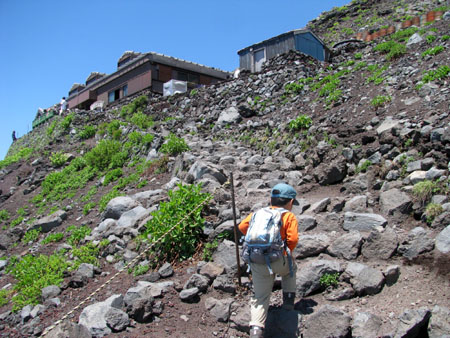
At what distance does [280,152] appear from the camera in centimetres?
1120

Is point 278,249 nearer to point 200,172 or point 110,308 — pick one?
point 110,308

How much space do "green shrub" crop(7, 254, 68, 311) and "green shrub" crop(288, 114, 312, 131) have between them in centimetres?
760

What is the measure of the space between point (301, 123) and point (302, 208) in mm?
5094

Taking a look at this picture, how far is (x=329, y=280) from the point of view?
16.3 ft

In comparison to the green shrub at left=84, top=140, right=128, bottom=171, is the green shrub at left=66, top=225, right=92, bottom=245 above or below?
below

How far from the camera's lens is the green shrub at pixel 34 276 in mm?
6992

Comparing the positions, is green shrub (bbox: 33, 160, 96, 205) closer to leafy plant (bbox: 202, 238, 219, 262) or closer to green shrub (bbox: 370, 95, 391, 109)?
leafy plant (bbox: 202, 238, 219, 262)

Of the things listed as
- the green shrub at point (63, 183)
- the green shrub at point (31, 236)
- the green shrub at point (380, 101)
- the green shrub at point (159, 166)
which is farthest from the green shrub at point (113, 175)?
the green shrub at point (380, 101)

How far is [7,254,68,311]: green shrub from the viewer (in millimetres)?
6992

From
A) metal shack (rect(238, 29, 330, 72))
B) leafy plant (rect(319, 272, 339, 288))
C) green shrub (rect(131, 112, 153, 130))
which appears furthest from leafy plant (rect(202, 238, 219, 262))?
metal shack (rect(238, 29, 330, 72))

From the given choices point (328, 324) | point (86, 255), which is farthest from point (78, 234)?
point (328, 324)

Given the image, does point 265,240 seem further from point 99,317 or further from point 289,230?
point 99,317

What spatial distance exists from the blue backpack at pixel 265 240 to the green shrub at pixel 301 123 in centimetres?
769

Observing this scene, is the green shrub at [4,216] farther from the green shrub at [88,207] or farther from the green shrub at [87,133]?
the green shrub at [87,133]
